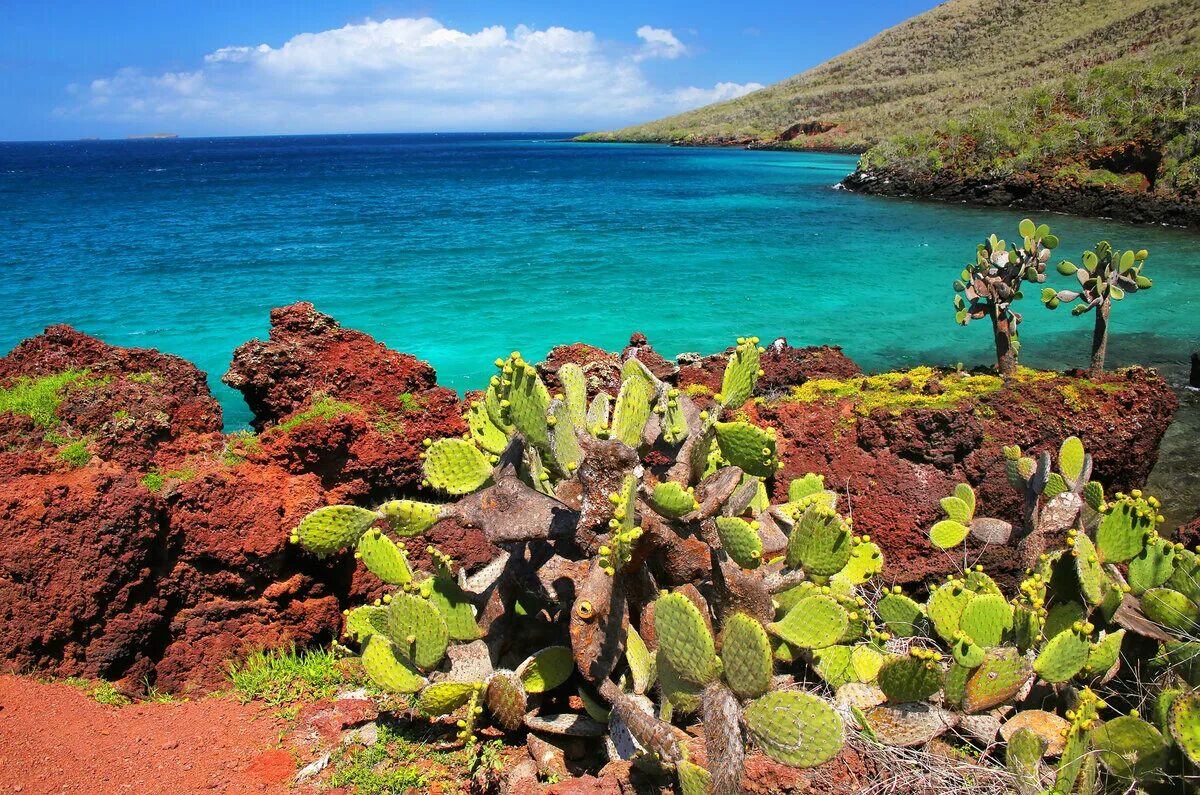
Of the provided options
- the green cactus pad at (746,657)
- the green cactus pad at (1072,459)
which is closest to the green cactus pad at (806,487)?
the green cactus pad at (1072,459)

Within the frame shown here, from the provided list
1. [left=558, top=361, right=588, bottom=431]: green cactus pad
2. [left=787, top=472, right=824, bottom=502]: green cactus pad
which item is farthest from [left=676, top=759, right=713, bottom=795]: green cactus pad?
[left=787, top=472, right=824, bottom=502]: green cactus pad

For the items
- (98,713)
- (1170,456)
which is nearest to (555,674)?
(98,713)

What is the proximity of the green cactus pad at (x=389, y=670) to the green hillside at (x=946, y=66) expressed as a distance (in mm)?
49469

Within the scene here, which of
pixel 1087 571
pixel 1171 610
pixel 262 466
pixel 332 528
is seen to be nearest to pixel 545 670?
pixel 332 528

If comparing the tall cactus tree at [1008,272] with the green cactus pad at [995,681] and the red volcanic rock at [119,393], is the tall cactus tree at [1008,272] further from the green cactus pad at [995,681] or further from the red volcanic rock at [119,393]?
the red volcanic rock at [119,393]

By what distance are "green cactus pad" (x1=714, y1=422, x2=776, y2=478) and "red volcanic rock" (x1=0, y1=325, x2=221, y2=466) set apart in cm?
352

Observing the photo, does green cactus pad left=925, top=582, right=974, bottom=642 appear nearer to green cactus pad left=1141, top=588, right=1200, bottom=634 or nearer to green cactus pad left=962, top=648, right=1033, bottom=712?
green cactus pad left=962, top=648, right=1033, bottom=712

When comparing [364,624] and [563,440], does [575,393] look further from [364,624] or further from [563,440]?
[364,624]

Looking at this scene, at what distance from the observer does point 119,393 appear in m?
4.77

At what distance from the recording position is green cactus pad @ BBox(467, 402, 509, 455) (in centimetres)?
401

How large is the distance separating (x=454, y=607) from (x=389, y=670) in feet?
1.31

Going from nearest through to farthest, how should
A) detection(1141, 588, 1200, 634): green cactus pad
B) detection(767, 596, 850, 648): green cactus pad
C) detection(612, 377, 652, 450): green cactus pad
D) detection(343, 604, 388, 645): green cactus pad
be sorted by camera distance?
detection(767, 596, 850, 648): green cactus pad → detection(1141, 588, 1200, 634): green cactus pad → detection(612, 377, 652, 450): green cactus pad → detection(343, 604, 388, 645): green cactus pad

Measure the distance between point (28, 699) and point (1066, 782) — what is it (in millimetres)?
4688

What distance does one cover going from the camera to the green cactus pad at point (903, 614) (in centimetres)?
395
